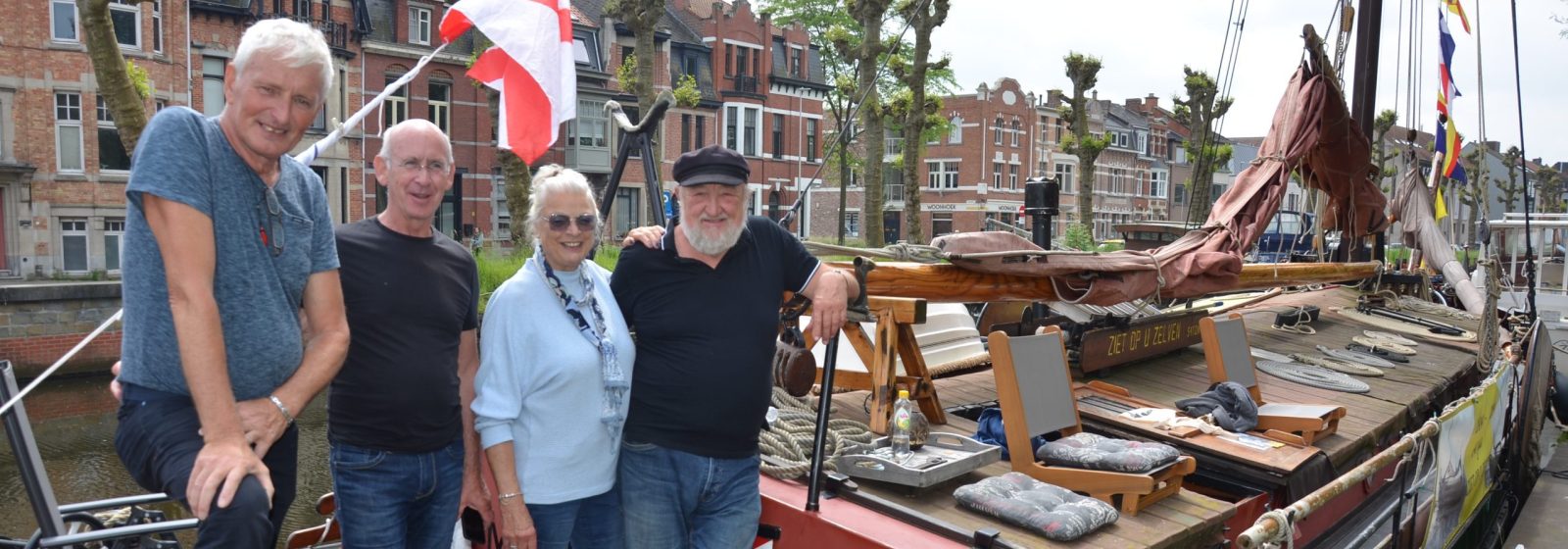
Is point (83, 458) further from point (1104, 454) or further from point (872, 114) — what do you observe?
point (872, 114)

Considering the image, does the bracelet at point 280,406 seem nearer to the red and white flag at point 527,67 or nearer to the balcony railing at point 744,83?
the red and white flag at point 527,67

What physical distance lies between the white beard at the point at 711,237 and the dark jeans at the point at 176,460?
108 cm

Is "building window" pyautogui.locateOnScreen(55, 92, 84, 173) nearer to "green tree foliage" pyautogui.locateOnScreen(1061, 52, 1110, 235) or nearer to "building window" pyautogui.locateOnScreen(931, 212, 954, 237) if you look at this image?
"green tree foliage" pyautogui.locateOnScreen(1061, 52, 1110, 235)

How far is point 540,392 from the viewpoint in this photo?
2.40 metres

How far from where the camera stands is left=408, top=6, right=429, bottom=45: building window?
25.1 m

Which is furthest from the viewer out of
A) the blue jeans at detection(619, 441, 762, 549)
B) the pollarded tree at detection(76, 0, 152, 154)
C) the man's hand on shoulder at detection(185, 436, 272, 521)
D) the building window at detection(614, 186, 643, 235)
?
the building window at detection(614, 186, 643, 235)

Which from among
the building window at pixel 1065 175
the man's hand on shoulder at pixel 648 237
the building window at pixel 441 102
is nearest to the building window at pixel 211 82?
the building window at pixel 441 102

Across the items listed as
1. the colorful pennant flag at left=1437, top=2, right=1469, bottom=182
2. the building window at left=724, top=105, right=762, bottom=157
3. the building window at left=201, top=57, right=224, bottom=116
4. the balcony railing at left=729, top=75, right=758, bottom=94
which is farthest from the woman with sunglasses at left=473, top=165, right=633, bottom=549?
the balcony railing at left=729, top=75, right=758, bottom=94

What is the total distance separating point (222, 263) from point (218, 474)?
374 mm

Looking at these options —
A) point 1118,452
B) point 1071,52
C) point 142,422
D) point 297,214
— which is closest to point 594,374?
point 297,214

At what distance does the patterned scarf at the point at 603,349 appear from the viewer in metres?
2.42

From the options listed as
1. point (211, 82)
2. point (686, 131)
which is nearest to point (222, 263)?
point (211, 82)

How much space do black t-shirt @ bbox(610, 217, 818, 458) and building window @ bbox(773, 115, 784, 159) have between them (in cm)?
3208

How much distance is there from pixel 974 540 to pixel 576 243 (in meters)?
1.36
